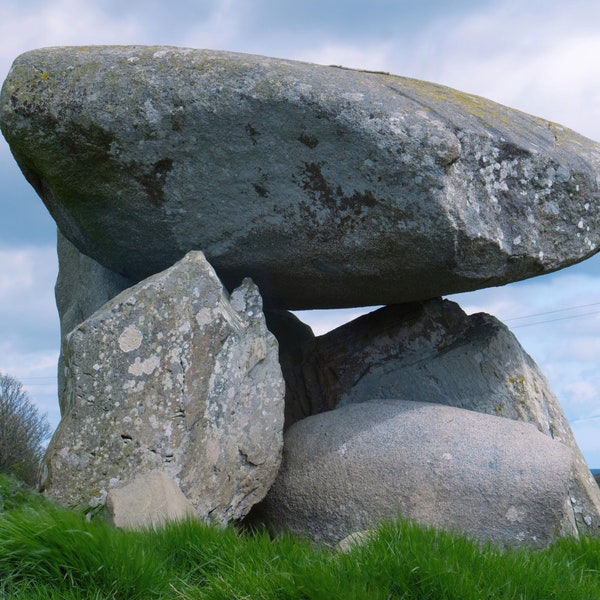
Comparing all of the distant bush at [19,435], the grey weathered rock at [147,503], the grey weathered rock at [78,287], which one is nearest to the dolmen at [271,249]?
the grey weathered rock at [147,503]

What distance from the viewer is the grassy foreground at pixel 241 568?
161 inches

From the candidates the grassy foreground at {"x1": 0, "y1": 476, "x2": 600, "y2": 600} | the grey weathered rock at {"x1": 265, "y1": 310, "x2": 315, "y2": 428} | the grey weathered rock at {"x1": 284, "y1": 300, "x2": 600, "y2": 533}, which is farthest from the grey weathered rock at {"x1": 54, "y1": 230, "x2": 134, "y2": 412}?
the grassy foreground at {"x1": 0, "y1": 476, "x2": 600, "y2": 600}

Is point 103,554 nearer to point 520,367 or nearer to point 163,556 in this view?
point 163,556

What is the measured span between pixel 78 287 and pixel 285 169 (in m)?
3.27

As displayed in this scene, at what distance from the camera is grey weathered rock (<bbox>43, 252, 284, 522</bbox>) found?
5.79 metres

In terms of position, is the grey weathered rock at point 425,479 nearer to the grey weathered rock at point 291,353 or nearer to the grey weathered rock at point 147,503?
the grey weathered rock at point 147,503

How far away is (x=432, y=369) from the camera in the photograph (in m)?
7.91

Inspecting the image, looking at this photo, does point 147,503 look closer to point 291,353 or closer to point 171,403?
point 171,403

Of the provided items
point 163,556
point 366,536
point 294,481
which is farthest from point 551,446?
point 163,556

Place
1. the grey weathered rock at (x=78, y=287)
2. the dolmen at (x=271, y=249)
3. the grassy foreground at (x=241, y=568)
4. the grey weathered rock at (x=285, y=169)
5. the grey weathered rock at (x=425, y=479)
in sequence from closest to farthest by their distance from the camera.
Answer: the grassy foreground at (x=241, y=568), the dolmen at (x=271, y=249), the grey weathered rock at (x=425, y=479), the grey weathered rock at (x=285, y=169), the grey weathered rock at (x=78, y=287)

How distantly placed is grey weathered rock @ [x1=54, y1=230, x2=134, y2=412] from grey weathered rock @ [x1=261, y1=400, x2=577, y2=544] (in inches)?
94.3

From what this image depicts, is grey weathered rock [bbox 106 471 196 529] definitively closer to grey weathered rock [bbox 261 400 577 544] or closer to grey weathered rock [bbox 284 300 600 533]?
grey weathered rock [bbox 261 400 577 544]

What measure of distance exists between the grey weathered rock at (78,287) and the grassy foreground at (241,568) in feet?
11.2

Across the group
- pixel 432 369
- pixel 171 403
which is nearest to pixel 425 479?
pixel 432 369
